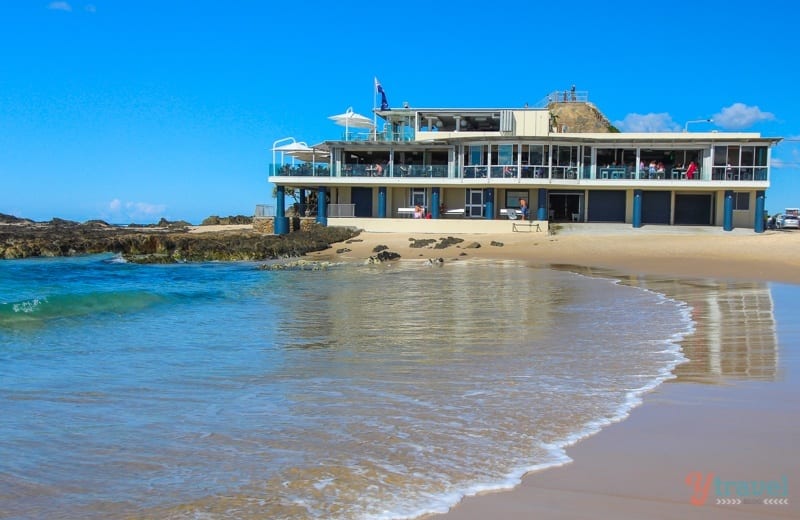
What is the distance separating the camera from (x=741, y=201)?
35688 mm

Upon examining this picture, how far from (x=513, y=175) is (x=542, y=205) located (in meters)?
2.16

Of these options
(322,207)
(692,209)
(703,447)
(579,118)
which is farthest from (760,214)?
(579,118)

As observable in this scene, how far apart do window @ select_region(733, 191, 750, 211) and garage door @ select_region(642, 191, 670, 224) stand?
328 centimetres

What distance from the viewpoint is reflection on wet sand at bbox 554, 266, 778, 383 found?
6723mm

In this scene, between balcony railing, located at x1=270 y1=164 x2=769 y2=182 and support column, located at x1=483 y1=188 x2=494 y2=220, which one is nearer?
balcony railing, located at x1=270 y1=164 x2=769 y2=182

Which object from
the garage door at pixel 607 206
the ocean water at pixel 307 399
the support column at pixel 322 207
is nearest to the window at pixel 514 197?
the garage door at pixel 607 206

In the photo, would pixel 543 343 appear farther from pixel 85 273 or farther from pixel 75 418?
pixel 85 273

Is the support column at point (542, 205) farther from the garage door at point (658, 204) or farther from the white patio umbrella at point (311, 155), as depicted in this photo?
the white patio umbrella at point (311, 155)

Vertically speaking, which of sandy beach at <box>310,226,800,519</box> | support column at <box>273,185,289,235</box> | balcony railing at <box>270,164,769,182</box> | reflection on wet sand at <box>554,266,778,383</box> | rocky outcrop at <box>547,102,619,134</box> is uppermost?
rocky outcrop at <box>547,102,619,134</box>

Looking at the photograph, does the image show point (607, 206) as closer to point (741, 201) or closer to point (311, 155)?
point (741, 201)

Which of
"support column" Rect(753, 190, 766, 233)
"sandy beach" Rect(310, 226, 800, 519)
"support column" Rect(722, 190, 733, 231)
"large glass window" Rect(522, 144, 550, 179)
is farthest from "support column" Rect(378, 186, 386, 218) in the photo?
"sandy beach" Rect(310, 226, 800, 519)

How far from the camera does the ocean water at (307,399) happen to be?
3.92 m

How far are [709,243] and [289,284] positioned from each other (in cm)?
1652

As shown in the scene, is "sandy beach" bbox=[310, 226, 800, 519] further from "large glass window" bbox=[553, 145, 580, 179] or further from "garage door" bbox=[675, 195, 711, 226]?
"garage door" bbox=[675, 195, 711, 226]
